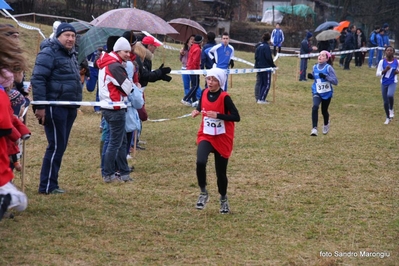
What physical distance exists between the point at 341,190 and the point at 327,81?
4.43m

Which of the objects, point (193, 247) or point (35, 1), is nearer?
point (193, 247)

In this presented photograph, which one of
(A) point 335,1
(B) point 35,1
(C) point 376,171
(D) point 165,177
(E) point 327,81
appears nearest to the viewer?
(D) point 165,177

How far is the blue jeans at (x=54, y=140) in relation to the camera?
26.9ft

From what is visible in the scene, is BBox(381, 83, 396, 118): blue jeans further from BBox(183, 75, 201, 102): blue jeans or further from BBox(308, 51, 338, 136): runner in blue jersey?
BBox(183, 75, 201, 102): blue jeans

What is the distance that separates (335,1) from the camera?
2095 inches

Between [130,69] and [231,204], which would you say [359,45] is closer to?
[130,69]

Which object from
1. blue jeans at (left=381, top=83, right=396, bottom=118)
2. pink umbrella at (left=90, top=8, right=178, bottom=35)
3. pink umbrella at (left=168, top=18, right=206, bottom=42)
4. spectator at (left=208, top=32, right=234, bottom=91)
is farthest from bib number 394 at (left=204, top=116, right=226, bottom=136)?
pink umbrella at (left=168, top=18, right=206, bottom=42)

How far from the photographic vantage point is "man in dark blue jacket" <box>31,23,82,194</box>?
26.4 feet

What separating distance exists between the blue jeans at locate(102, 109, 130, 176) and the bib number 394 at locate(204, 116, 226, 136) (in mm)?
1764

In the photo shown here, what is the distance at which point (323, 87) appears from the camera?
44.2ft

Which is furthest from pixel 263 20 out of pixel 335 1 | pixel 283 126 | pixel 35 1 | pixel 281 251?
pixel 281 251

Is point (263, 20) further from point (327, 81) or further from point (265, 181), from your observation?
point (265, 181)

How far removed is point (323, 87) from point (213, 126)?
6279 millimetres

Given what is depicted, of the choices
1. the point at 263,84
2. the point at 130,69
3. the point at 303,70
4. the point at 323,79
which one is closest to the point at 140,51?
the point at 130,69
